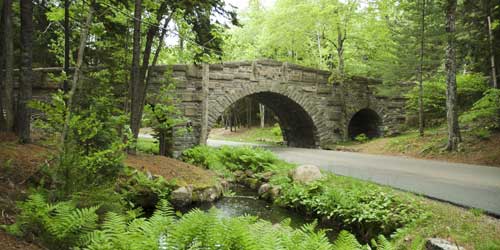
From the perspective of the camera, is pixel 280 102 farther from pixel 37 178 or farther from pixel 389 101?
pixel 37 178

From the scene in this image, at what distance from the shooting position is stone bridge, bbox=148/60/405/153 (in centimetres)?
1372

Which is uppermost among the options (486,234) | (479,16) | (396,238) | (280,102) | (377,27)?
(377,27)

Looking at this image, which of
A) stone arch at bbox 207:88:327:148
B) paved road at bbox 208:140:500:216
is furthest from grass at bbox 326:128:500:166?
stone arch at bbox 207:88:327:148

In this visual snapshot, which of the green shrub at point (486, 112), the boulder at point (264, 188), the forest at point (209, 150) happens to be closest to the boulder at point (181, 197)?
the forest at point (209, 150)

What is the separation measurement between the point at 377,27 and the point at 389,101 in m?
4.40

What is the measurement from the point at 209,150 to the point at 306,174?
546 cm

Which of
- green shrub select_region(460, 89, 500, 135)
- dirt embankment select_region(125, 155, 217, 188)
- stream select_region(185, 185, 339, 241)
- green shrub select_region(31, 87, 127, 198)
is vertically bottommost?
stream select_region(185, 185, 339, 241)

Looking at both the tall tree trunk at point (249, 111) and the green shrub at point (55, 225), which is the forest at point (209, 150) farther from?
the tall tree trunk at point (249, 111)

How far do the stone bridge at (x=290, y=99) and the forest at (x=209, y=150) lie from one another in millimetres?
97

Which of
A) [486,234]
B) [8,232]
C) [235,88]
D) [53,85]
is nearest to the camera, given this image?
[8,232]

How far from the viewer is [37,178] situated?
5109 millimetres

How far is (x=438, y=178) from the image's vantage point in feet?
23.0

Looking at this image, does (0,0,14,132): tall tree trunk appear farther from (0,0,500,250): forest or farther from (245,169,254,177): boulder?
(245,169,254,177): boulder

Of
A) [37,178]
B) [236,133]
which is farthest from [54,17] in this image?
[236,133]
